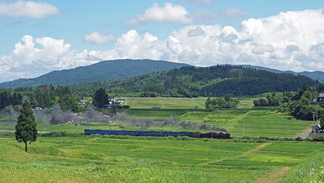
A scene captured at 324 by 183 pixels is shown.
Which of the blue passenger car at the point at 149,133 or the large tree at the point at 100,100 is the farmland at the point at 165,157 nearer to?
the blue passenger car at the point at 149,133

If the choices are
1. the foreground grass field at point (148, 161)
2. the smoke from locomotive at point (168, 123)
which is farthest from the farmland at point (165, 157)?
the smoke from locomotive at point (168, 123)

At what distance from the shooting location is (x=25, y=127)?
208 feet

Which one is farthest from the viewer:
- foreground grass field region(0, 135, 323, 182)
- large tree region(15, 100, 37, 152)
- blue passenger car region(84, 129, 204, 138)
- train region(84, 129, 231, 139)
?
blue passenger car region(84, 129, 204, 138)

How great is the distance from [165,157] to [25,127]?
26.2m

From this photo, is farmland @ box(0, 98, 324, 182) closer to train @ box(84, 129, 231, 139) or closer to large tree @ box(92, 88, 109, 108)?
train @ box(84, 129, 231, 139)

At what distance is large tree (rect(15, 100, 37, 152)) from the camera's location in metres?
62.4

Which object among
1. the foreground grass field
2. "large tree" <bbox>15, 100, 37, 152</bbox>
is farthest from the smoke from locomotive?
"large tree" <bbox>15, 100, 37, 152</bbox>

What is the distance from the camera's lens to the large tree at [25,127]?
205 ft

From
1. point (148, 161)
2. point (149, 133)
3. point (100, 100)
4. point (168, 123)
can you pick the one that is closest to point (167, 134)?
point (149, 133)

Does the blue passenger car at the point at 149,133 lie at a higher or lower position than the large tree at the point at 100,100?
lower

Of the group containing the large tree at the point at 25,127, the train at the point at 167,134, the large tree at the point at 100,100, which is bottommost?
the train at the point at 167,134

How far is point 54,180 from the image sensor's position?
26.5 meters

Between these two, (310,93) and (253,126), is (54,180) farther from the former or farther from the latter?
(310,93)

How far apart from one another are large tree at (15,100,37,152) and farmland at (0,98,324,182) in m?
1.61
